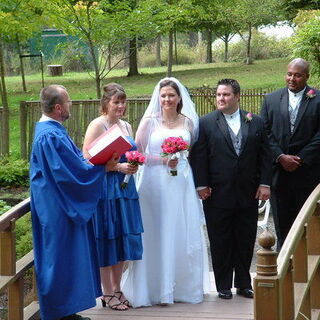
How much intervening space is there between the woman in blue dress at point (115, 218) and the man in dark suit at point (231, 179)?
2.10 feet

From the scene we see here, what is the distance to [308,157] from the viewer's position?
7.72 meters

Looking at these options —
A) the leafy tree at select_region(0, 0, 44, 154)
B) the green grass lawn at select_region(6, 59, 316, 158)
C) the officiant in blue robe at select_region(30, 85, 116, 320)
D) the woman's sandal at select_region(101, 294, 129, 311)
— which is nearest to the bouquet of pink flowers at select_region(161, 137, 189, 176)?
the officiant in blue robe at select_region(30, 85, 116, 320)

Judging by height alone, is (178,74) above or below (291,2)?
below

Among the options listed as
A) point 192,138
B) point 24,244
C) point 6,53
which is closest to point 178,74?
point 6,53

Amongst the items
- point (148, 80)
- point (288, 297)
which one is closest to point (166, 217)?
point (288, 297)

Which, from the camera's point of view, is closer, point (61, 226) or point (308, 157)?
point (61, 226)

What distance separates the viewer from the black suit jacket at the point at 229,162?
6984mm

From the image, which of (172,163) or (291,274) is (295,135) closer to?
(172,163)

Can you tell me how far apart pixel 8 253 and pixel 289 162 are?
293 centimetres

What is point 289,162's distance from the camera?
7.66m

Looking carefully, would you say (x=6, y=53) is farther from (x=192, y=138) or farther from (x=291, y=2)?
(x=192, y=138)

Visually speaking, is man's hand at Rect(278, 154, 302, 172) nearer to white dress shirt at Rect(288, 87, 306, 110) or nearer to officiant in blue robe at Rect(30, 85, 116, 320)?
white dress shirt at Rect(288, 87, 306, 110)

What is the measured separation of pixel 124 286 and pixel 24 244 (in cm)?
248

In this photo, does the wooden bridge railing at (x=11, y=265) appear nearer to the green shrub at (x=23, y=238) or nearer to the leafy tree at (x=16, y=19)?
the green shrub at (x=23, y=238)
